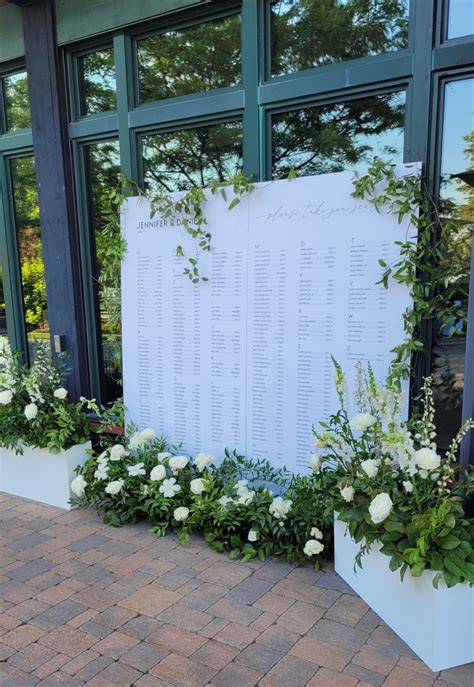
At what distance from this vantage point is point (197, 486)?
3.08 m

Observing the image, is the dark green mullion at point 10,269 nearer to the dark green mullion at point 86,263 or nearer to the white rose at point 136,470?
the dark green mullion at point 86,263

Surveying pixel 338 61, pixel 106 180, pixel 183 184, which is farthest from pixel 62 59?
pixel 338 61

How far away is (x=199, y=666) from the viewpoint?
213 cm

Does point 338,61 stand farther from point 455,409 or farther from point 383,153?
point 455,409

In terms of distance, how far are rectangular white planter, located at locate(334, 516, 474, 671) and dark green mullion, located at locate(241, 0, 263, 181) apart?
2.23 meters

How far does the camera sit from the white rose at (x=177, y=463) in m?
3.27

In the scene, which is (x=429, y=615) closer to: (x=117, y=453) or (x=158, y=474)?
(x=158, y=474)

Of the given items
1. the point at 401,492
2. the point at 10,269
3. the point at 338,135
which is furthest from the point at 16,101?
the point at 401,492

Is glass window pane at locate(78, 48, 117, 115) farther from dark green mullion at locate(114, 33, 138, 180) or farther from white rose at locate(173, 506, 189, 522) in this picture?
white rose at locate(173, 506, 189, 522)

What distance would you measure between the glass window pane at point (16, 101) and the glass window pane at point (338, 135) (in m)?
2.14

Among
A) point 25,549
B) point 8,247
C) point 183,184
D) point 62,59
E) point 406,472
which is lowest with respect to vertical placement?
point 25,549

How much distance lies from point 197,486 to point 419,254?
1.75 meters

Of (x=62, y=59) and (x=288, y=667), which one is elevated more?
(x=62, y=59)

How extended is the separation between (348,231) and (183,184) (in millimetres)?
1248
